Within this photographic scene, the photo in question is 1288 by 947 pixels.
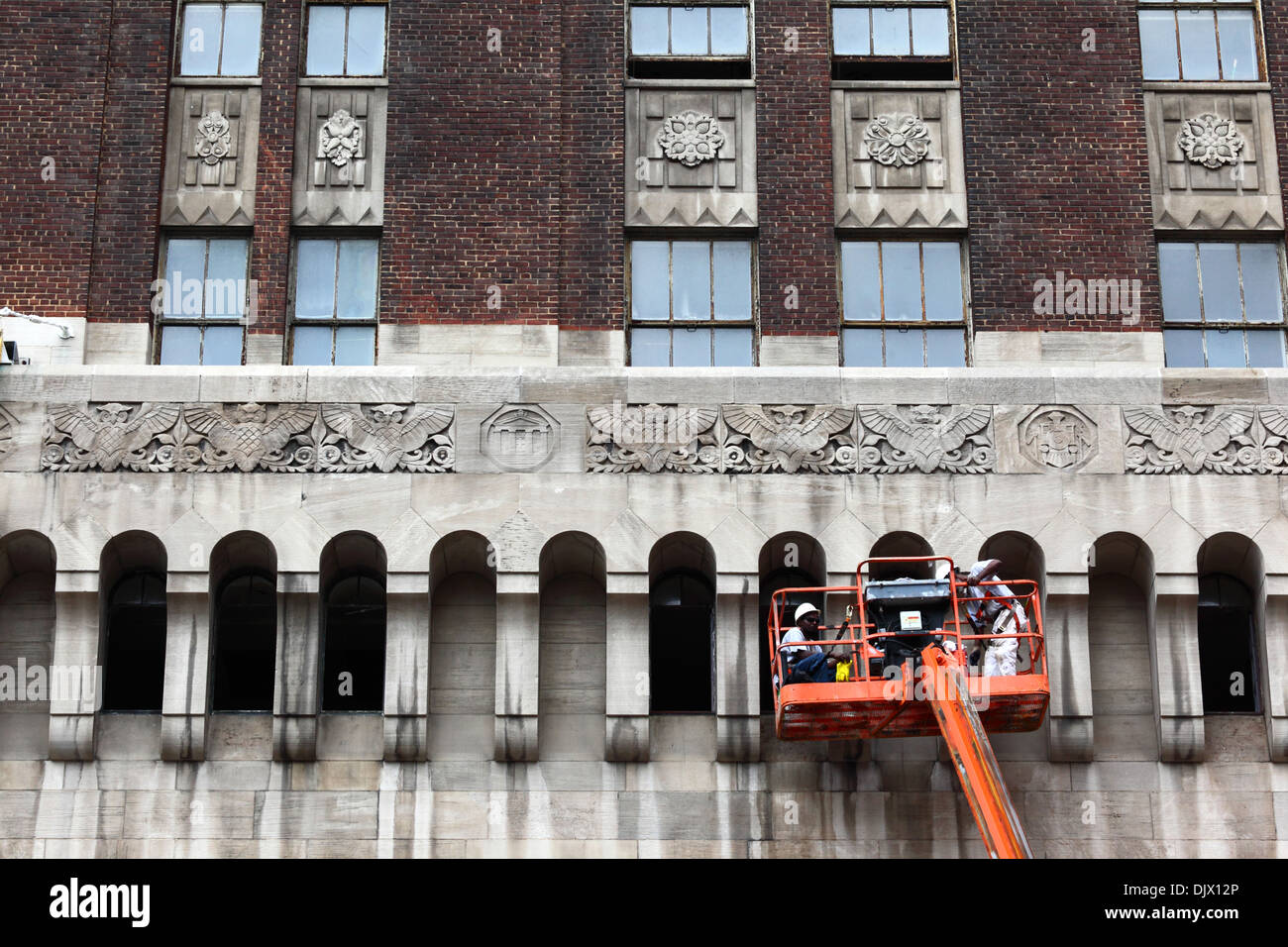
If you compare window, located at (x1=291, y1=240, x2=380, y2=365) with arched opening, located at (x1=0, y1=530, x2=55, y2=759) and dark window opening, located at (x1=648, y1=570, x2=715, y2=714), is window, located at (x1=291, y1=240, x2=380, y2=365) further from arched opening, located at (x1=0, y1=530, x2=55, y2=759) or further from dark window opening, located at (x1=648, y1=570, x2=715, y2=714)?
dark window opening, located at (x1=648, y1=570, x2=715, y2=714)

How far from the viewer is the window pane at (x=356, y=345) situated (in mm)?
26344

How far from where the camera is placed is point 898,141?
2716 cm

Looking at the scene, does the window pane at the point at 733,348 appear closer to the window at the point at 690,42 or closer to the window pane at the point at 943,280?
the window pane at the point at 943,280

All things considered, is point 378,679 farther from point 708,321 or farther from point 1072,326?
point 1072,326

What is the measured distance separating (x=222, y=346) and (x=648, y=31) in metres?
6.83

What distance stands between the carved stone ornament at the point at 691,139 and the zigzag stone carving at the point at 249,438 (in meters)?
4.65

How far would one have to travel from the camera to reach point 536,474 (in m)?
24.8

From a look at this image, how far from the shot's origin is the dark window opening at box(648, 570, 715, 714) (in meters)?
24.9

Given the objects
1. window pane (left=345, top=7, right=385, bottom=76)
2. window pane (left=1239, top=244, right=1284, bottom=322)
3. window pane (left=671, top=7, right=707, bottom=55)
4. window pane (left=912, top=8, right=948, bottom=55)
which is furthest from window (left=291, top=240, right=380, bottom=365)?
window pane (left=1239, top=244, right=1284, bottom=322)

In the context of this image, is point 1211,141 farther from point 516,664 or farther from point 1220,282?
point 516,664

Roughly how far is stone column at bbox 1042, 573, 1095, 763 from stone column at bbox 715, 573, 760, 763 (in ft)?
10.8

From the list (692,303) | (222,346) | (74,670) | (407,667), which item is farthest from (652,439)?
(74,670)
